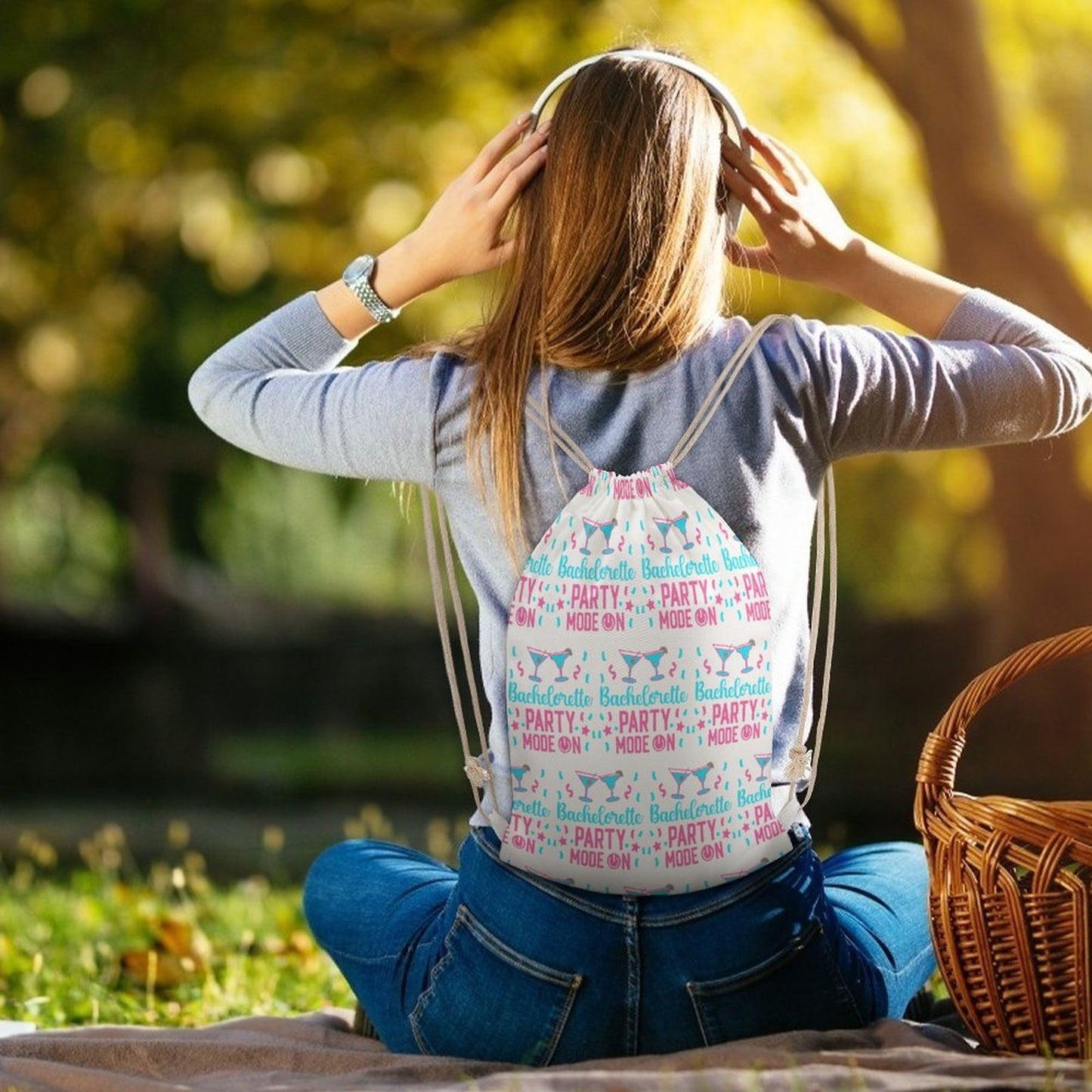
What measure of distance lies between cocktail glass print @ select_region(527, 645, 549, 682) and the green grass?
45.6 inches

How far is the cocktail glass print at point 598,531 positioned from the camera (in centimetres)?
199

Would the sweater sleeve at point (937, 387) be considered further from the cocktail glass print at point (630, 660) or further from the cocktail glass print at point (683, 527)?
the cocktail glass print at point (630, 660)

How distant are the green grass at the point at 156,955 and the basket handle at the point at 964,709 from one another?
137 centimetres

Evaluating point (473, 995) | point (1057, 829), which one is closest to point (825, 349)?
point (1057, 829)

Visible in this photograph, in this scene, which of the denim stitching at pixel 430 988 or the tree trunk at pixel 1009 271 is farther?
the tree trunk at pixel 1009 271

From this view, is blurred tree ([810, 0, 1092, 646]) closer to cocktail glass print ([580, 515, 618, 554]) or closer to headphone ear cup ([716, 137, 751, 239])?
headphone ear cup ([716, 137, 751, 239])

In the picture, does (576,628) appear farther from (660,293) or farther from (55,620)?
(55,620)

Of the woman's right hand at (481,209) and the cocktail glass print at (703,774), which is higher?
the woman's right hand at (481,209)

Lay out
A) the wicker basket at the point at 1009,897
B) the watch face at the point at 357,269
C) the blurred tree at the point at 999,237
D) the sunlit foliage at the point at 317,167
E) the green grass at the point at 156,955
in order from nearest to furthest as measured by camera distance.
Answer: the wicker basket at the point at 1009,897, the watch face at the point at 357,269, the green grass at the point at 156,955, the blurred tree at the point at 999,237, the sunlit foliage at the point at 317,167

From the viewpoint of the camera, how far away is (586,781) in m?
2.02

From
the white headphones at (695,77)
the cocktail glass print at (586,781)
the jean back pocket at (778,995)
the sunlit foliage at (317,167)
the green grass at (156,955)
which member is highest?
the sunlit foliage at (317,167)

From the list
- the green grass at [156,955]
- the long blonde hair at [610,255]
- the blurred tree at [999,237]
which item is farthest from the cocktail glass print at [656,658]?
the blurred tree at [999,237]

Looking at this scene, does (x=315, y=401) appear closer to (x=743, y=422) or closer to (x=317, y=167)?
(x=743, y=422)

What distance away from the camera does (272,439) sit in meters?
2.19
